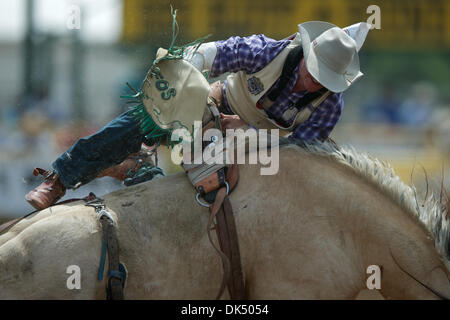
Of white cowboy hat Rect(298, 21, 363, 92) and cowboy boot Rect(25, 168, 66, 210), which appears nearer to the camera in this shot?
white cowboy hat Rect(298, 21, 363, 92)

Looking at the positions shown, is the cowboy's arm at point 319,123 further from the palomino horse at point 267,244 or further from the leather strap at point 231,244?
the leather strap at point 231,244

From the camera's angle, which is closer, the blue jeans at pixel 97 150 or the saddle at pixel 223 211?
the saddle at pixel 223 211

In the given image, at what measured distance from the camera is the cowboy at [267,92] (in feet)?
11.3

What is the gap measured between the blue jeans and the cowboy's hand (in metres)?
0.48

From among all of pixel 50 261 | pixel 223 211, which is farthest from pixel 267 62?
pixel 50 261

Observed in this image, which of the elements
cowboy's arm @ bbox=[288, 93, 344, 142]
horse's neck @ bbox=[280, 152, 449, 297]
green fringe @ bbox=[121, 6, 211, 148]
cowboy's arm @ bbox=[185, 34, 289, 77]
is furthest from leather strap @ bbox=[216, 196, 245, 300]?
cowboy's arm @ bbox=[185, 34, 289, 77]

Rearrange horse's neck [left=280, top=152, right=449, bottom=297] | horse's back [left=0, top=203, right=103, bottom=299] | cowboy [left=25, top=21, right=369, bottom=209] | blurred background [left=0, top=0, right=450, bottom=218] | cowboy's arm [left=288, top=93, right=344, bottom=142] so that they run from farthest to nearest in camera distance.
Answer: blurred background [left=0, top=0, right=450, bottom=218], cowboy's arm [left=288, top=93, right=344, bottom=142], cowboy [left=25, top=21, right=369, bottom=209], horse's neck [left=280, top=152, right=449, bottom=297], horse's back [left=0, top=203, right=103, bottom=299]

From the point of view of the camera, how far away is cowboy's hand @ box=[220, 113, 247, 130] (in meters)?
3.68

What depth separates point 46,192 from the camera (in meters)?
3.55

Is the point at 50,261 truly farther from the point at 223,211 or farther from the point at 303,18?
the point at 303,18

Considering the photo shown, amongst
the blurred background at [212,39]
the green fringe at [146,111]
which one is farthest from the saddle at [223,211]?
the blurred background at [212,39]

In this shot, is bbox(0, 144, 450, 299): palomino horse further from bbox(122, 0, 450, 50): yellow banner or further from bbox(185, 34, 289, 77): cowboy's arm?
bbox(122, 0, 450, 50): yellow banner

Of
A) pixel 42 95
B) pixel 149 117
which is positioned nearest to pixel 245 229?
pixel 149 117

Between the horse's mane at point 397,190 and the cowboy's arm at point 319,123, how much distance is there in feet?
0.25
